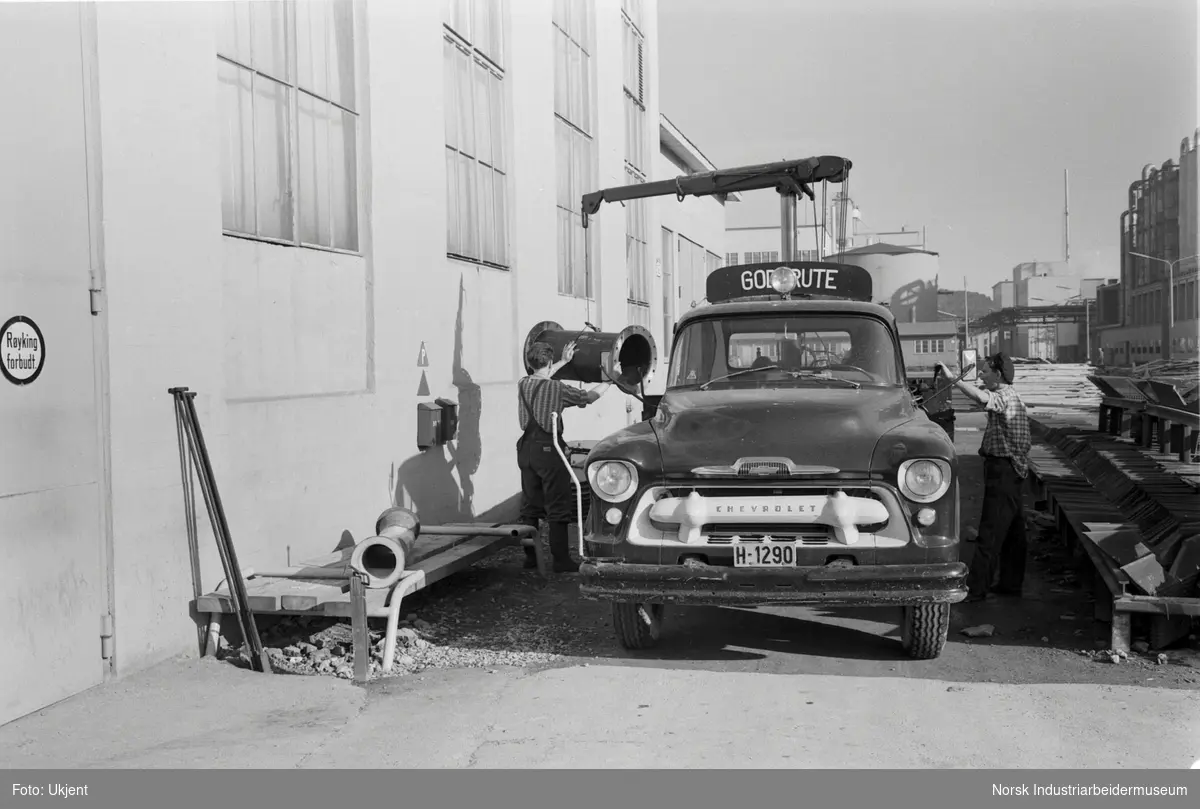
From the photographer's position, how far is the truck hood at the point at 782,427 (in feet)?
19.8

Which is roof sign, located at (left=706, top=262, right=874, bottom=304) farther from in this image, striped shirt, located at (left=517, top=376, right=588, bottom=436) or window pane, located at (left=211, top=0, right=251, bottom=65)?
window pane, located at (left=211, top=0, right=251, bottom=65)

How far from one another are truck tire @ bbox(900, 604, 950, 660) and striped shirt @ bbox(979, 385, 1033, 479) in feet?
5.90

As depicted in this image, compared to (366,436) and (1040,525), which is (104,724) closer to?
(366,436)

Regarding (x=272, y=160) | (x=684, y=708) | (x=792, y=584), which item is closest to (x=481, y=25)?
(x=272, y=160)

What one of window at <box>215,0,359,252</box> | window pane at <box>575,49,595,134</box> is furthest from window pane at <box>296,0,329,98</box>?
window pane at <box>575,49,595,134</box>

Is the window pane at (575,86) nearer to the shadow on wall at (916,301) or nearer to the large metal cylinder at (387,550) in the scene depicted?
the large metal cylinder at (387,550)

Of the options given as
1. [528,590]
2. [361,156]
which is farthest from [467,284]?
[528,590]

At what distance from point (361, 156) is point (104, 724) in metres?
4.95

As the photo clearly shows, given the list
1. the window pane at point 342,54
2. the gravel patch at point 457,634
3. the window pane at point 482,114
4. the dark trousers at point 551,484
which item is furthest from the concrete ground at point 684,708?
the window pane at point 482,114

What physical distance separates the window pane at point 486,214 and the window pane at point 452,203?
0.61 meters

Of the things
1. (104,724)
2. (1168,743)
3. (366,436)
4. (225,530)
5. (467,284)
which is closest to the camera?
(1168,743)

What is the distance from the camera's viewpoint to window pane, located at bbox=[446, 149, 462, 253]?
10711 mm

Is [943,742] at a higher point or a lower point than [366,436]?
lower

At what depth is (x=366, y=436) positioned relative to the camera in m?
8.68
